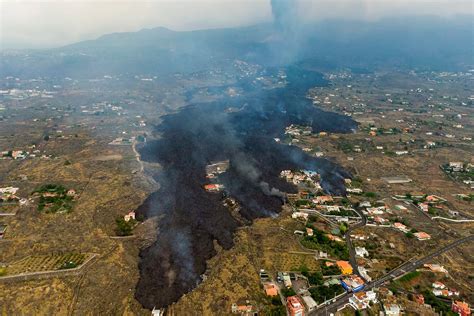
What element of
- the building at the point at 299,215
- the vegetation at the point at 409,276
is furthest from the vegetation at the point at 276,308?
the building at the point at 299,215

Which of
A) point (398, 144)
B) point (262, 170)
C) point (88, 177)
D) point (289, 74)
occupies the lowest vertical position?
point (289, 74)

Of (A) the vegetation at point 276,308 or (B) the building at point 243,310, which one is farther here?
(B) the building at point 243,310

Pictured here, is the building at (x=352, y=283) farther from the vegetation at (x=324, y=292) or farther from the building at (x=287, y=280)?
the building at (x=287, y=280)

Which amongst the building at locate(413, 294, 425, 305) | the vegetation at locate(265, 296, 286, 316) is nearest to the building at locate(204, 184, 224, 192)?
the vegetation at locate(265, 296, 286, 316)

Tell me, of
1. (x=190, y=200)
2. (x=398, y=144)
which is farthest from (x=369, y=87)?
(x=190, y=200)

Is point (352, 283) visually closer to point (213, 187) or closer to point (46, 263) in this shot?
point (213, 187)

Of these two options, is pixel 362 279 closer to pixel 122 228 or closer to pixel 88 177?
pixel 122 228
